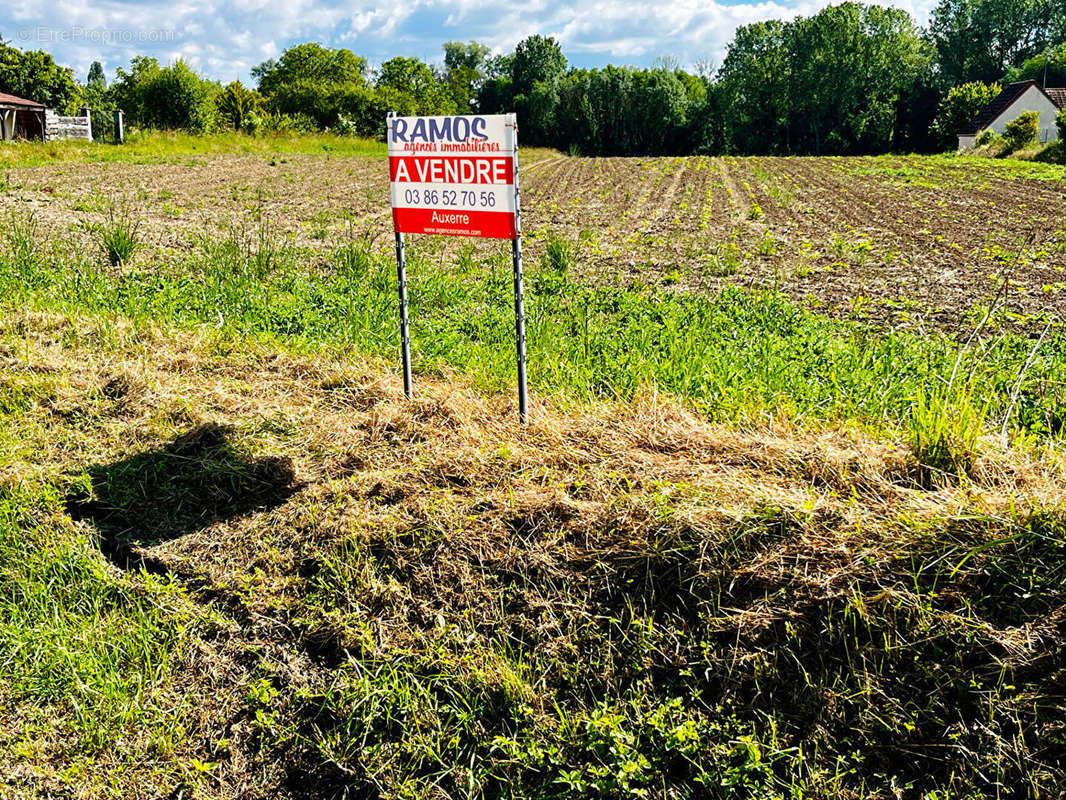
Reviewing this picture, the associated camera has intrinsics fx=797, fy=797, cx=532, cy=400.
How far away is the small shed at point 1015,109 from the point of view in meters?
54.2

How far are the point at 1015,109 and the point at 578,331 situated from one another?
203ft

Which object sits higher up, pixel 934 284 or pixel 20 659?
pixel 934 284

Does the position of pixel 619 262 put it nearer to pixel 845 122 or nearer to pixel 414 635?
pixel 414 635

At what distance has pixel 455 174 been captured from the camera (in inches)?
172

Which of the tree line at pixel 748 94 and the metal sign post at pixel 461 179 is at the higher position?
the tree line at pixel 748 94

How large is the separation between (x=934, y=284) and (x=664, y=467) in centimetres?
771

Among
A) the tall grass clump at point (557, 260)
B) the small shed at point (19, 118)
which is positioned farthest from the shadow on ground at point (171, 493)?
the small shed at point (19, 118)

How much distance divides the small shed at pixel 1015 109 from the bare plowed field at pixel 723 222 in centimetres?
2973

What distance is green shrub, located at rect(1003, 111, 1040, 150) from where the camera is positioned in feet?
132

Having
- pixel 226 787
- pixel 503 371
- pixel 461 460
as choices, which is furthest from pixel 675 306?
pixel 226 787

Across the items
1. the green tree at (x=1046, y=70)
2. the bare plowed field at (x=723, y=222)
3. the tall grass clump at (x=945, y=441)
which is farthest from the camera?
the green tree at (x=1046, y=70)

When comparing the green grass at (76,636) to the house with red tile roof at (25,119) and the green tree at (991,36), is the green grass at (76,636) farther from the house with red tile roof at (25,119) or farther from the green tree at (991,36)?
the green tree at (991,36)

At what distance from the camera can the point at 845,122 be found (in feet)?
235

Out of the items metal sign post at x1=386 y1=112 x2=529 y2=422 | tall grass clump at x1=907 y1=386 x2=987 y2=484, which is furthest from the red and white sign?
tall grass clump at x1=907 y1=386 x2=987 y2=484
